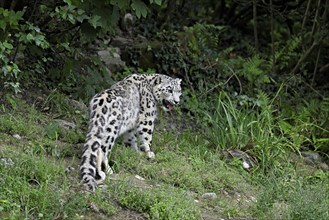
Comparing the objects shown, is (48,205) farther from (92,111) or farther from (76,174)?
(92,111)

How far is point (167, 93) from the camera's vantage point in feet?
29.6

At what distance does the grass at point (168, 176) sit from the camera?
6.30m

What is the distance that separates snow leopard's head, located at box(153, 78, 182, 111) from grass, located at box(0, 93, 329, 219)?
0.53m

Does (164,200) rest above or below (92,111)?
below

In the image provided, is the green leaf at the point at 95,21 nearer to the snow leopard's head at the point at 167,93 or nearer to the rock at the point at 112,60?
the snow leopard's head at the point at 167,93

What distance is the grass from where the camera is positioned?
6.30 metres

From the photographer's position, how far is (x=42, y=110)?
9164 millimetres

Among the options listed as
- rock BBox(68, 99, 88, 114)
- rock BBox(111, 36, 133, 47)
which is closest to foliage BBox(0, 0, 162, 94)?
rock BBox(68, 99, 88, 114)

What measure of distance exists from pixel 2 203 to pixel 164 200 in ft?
5.19

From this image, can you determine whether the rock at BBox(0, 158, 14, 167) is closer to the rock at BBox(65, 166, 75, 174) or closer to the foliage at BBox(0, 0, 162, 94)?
the rock at BBox(65, 166, 75, 174)

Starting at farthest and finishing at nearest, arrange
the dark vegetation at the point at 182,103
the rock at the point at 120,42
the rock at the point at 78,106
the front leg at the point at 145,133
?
the rock at the point at 120,42
the rock at the point at 78,106
the front leg at the point at 145,133
the dark vegetation at the point at 182,103

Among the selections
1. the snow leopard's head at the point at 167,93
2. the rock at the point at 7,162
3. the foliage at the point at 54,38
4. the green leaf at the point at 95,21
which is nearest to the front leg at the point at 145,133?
the snow leopard's head at the point at 167,93

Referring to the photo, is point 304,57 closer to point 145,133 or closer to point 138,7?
point 145,133

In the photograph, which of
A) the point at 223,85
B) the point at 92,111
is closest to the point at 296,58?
the point at 223,85
